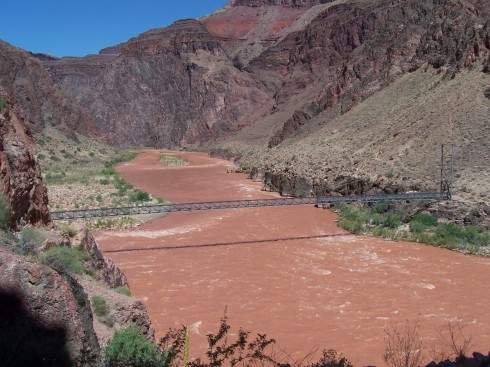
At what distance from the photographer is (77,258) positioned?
25.9ft

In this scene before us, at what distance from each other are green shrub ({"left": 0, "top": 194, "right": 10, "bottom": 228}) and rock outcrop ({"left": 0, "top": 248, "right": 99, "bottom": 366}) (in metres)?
1.67

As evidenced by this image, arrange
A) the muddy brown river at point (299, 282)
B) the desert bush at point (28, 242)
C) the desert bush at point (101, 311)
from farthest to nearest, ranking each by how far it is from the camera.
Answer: the muddy brown river at point (299, 282), the desert bush at point (101, 311), the desert bush at point (28, 242)

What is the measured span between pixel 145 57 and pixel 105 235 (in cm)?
10292

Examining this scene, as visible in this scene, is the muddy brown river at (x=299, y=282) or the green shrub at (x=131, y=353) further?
the muddy brown river at (x=299, y=282)

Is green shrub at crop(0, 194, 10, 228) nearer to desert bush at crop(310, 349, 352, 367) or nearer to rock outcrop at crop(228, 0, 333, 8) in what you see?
desert bush at crop(310, 349, 352, 367)

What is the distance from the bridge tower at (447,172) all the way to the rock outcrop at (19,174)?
16.8m

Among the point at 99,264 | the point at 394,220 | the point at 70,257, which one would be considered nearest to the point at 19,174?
the point at 70,257

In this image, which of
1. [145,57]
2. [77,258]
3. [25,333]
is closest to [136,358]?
[25,333]

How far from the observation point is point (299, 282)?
1384 cm

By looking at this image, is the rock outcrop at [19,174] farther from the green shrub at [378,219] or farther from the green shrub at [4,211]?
the green shrub at [378,219]

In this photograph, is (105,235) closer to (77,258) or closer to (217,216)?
(217,216)

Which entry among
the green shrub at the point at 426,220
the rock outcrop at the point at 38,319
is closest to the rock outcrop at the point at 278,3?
the green shrub at the point at 426,220

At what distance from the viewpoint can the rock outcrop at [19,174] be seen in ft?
24.5

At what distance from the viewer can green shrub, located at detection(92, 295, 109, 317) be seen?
264 inches
